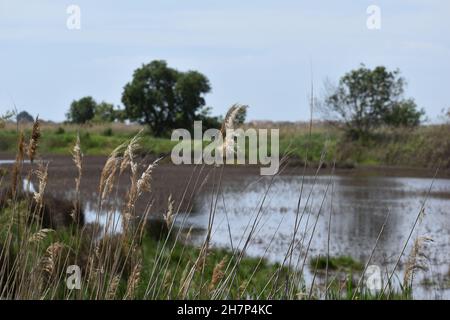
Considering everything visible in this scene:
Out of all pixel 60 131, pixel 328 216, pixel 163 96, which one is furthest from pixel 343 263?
pixel 163 96

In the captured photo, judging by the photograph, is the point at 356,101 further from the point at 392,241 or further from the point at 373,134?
the point at 392,241

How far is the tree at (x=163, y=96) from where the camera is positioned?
4697cm

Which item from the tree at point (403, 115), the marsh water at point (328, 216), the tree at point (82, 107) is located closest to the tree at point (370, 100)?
the tree at point (403, 115)

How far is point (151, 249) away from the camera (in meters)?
9.70

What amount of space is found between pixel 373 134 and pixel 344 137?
1.51 metres

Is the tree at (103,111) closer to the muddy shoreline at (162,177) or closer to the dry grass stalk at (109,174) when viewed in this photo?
the muddy shoreline at (162,177)

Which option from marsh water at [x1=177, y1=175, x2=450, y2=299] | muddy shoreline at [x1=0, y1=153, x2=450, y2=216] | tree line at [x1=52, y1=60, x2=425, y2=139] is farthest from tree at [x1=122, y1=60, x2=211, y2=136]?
marsh water at [x1=177, y1=175, x2=450, y2=299]

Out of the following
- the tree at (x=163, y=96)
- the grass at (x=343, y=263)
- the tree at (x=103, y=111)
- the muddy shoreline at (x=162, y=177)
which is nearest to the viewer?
the grass at (x=343, y=263)

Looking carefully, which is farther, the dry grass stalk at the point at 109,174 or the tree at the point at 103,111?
the tree at the point at 103,111

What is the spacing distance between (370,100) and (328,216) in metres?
25.9

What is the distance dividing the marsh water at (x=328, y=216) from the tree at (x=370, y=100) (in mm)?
11236

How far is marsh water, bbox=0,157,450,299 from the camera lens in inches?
430

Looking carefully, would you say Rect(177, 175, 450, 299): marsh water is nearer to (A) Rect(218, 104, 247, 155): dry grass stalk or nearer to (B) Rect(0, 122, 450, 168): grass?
(A) Rect(218, 104, 247, 155): dry grass stalk
